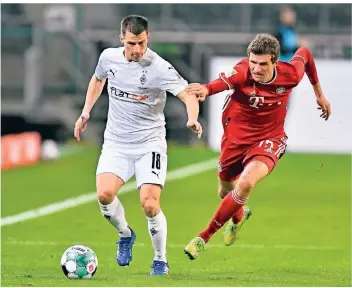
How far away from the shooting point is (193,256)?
989 centimetres

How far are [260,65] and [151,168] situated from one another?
4.22 ft

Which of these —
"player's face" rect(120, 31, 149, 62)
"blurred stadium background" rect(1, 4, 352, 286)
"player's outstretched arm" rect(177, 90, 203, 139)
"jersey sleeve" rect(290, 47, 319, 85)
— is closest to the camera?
"player's outstretched arm" rect(177, 90, 203, 139)

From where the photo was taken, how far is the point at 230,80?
994 cm

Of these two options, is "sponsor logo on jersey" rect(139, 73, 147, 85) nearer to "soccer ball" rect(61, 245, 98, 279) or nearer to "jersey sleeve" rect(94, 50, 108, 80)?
"jersey sleeve" rect(94, 50, 108, 80)

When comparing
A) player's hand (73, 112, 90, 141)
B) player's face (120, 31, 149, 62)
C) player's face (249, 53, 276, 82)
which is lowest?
player's hand (73, 112, 90, 141)

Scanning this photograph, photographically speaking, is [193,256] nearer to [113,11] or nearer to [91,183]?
[91,183]

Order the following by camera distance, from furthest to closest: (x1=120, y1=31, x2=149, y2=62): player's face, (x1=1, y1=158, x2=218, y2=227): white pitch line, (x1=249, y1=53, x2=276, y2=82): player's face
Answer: (x1=1, y1=158, x2=218, y2=227): white pitch line < (x1=249, y1=53, x2=276, y2=82): player's face < (x1=120, y1=31, x2=149, y2=62): player's face

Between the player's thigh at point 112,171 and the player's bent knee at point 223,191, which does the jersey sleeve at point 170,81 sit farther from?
the player's bent knee at point 223,191

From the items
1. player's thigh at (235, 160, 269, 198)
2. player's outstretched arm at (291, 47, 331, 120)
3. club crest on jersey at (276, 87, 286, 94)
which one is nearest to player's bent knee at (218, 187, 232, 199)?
player's thigh at (235, 160, 269, 198)

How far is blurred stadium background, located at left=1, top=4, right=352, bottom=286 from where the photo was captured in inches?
601

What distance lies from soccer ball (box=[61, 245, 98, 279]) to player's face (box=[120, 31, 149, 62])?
5.71 ft

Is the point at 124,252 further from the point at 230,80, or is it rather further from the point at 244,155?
the point at 230,80

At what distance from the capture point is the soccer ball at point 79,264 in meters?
10.0

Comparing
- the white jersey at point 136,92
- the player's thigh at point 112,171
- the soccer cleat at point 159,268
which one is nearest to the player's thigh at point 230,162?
the white jersey at point 136,92
